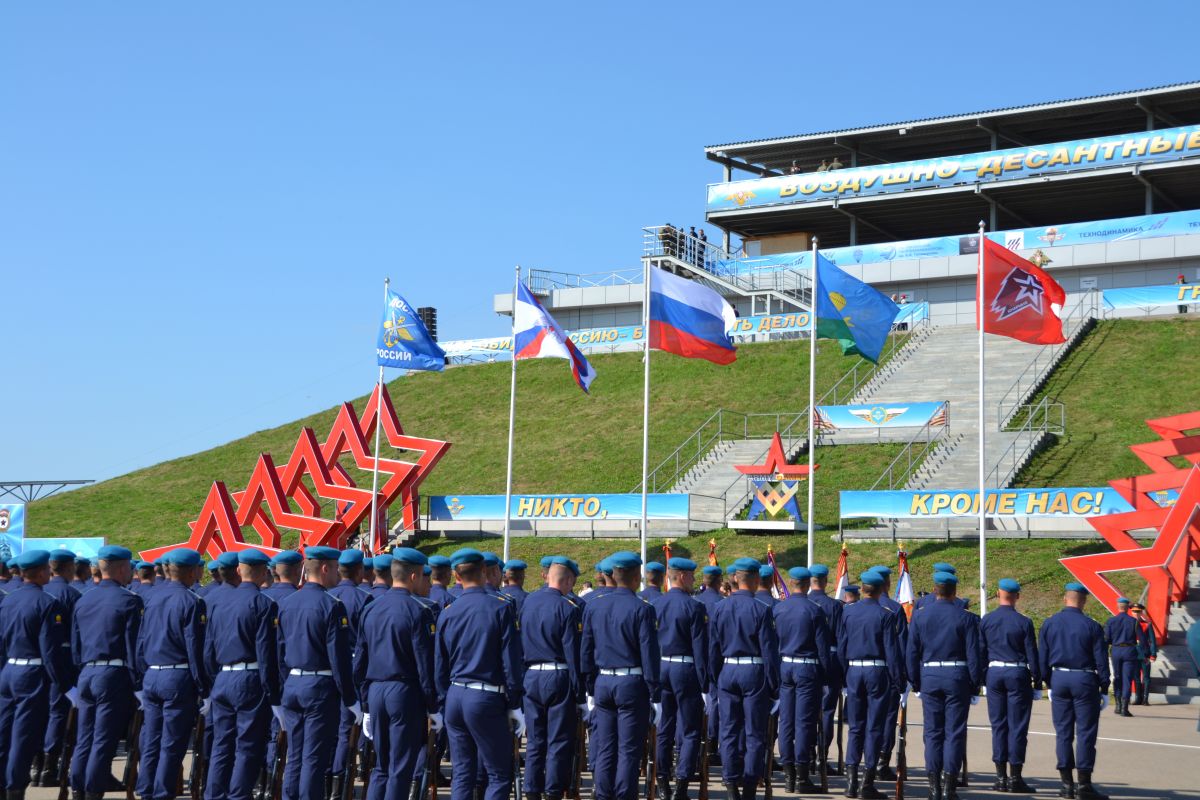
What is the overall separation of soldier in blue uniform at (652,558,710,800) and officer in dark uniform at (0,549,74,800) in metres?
5.05

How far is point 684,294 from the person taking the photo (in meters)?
24.9

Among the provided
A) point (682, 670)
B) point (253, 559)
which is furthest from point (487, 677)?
point (682, 670)

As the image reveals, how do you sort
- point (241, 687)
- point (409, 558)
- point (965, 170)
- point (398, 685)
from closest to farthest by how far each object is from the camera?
point (398, 685), point (409, 558), point (241, 687), point (965, 170)

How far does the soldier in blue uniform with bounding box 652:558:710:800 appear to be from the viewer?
11.2m

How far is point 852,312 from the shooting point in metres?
24.4

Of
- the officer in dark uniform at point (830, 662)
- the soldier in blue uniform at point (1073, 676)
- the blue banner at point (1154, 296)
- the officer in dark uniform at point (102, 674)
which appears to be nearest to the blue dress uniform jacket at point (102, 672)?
the officer in dark uniform at point (102, 674)

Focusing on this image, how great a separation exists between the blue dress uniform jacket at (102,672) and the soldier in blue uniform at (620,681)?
3764mm

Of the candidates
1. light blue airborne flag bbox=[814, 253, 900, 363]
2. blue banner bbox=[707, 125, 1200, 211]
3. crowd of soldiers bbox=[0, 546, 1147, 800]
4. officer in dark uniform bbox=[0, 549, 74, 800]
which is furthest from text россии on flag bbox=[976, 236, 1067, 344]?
blue banner bbox=[707, 125, 1200, 211]

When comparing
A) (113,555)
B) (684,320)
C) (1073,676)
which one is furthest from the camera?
(684,320)

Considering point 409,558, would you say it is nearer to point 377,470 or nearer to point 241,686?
point 241,686

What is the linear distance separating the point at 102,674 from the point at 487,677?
12.0 feet

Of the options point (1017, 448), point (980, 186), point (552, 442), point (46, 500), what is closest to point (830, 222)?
point (980, 186)

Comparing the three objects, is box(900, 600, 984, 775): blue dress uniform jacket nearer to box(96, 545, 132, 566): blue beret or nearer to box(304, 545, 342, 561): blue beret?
box(304, 545, 342, 561): blue beret

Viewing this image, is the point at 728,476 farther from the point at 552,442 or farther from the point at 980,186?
the point at 980,186
